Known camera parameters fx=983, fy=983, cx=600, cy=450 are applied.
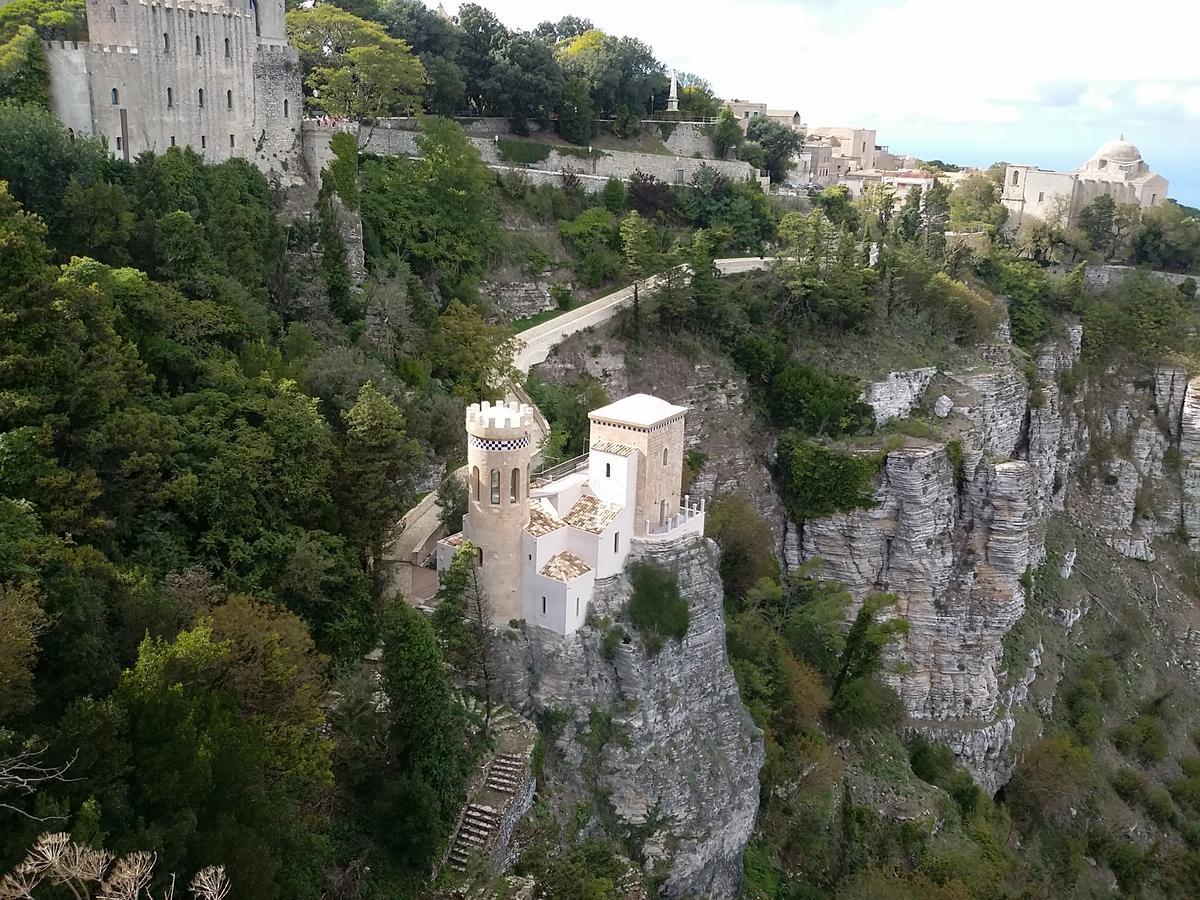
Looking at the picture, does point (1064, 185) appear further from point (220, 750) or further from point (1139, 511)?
point (220, 750)

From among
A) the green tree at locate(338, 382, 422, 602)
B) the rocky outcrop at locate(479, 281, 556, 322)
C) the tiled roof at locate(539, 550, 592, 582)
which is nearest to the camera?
the tiled roof at locate(539, 550, 592, 582)

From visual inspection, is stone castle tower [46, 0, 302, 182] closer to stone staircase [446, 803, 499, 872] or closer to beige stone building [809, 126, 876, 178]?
stone staircase [446, 803, 499, 872]

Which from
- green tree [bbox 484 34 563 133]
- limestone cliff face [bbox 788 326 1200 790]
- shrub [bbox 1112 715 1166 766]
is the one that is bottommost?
shrub [bbox 1112 715 1166 766]

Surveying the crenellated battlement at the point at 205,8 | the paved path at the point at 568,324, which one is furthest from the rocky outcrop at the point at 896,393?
the crenellated battlement at the point at 205,8

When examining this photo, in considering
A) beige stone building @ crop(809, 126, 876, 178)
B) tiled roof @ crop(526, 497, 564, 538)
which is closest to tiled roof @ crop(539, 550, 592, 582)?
tiled roof @ crop(526, 497, 564, 538)

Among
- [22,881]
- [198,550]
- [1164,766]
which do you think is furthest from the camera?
[1164,766]

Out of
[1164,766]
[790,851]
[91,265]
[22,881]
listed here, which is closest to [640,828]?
[790,851]
